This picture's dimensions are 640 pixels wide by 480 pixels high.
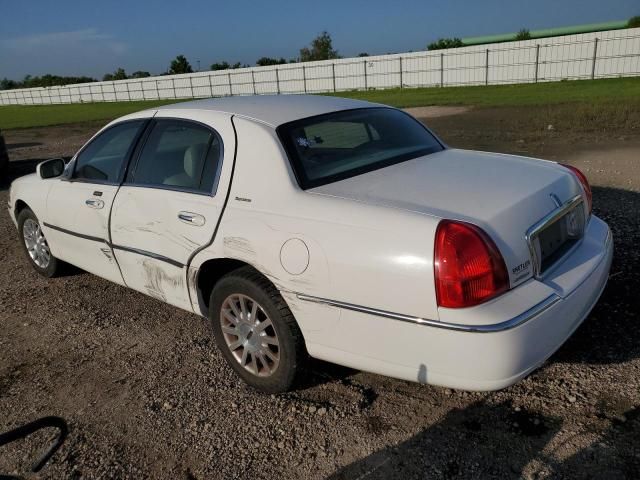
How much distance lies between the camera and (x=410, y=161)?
11.5 feet

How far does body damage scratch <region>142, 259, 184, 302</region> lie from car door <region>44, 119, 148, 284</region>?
447 mm

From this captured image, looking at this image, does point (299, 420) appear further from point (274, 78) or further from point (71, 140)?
point (274, 78)

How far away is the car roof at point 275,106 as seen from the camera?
3430 millimetres

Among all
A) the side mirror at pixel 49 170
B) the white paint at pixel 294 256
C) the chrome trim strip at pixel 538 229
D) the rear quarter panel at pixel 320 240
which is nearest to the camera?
the rear quarter panel at pixel 320 240

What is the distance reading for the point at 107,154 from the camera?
170 inches

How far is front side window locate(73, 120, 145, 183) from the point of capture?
407cm

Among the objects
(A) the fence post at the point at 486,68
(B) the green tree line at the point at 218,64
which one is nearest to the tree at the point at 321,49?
(B) the green tree line at the point at 218,64

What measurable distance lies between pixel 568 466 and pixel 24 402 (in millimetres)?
3069

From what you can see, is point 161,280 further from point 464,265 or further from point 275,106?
point 464,265

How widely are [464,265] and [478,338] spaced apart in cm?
32

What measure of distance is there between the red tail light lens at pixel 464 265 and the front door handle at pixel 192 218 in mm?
1483

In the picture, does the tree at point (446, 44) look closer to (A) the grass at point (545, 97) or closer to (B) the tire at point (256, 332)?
(A) the grass at point (545, 97)

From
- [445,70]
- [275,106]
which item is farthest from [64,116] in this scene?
[275,106]

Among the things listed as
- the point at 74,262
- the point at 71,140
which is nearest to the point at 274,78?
the point at 71,140
